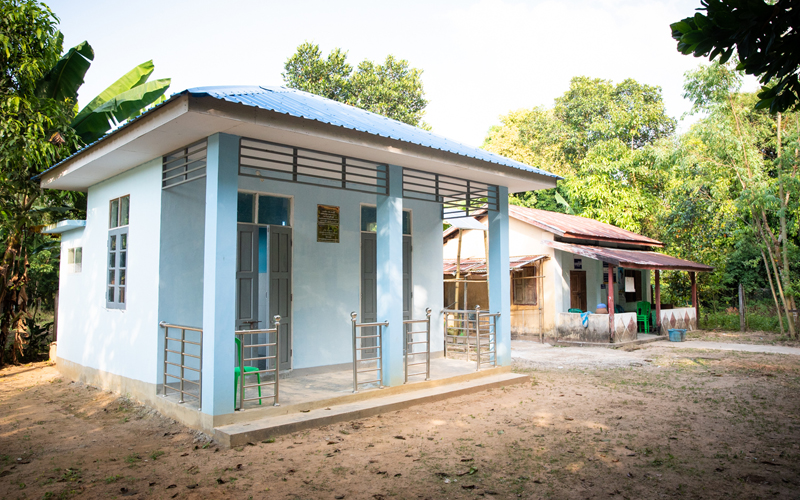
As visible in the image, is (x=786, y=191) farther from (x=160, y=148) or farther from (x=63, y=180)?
(x=63, y=180)

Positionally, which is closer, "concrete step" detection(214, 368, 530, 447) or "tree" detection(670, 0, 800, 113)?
"tree" detection(670, 0, 800, 113)

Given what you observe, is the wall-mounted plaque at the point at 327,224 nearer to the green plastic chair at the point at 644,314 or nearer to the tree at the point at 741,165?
the tree at the point at 741,165

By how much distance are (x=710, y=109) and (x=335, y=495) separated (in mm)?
15376

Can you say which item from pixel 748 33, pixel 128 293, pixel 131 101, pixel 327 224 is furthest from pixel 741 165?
pixel 128 293

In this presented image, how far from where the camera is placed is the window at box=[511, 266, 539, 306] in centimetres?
1515

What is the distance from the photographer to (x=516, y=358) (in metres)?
11.5

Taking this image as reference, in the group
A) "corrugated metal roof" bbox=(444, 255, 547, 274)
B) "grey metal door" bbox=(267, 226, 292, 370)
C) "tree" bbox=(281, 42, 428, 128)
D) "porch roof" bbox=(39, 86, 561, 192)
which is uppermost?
"tree" bbox=(281, 42, 428, 128)

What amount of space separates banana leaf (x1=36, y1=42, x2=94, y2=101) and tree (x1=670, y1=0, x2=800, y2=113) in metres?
9.84

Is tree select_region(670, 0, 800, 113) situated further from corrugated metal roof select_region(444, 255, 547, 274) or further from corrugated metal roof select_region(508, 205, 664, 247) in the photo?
corrugated metal roof select_region(508, 205, 664, 247)

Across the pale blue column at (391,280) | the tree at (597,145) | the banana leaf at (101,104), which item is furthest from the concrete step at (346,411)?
the tree at (597,145)

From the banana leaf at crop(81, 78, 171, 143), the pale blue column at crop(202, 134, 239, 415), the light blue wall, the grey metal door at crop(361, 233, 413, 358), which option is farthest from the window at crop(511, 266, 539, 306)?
the pale blue column at crop(202, 134, 239, 415)

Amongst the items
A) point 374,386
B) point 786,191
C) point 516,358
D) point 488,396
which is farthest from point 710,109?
point 374,386

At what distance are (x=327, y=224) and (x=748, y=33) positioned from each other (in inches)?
233

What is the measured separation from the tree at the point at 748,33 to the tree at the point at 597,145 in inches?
764
